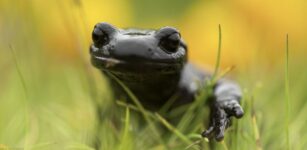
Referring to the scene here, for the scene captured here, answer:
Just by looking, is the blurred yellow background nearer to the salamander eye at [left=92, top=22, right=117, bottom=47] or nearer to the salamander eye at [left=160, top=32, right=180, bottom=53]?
the salamander eye at [left=92, top=22, right=117, bottom=47]

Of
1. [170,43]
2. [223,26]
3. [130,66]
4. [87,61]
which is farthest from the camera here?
[223,26]

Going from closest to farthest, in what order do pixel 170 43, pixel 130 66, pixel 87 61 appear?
pixel 130 66 < pixel 170 43 < pixel 87 61

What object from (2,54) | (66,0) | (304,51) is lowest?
(304,51)

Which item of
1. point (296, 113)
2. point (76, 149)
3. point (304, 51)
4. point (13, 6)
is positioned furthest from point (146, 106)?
point (304, 51)

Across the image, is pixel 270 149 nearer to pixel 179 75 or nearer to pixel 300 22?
pixel 179 75

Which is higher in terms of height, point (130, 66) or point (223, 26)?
point (130, 66)

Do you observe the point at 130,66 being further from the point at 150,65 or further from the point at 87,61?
the point at 87,61

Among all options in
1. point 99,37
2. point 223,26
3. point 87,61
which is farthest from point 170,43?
point 223,26
